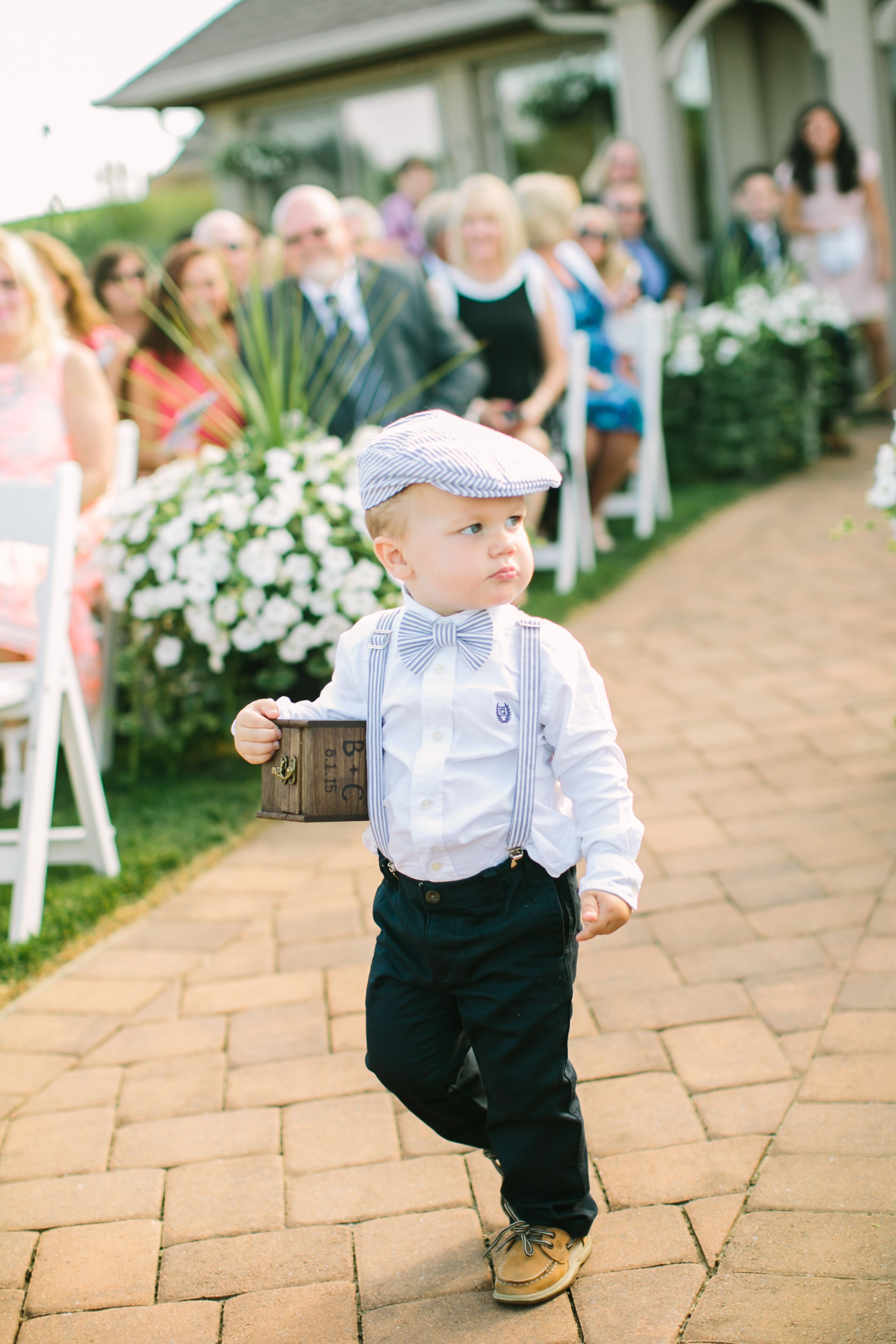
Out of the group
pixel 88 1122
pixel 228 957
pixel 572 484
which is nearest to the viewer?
pixel 88 1122

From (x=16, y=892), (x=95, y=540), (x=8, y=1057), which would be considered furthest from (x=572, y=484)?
(x=8, y=1057)

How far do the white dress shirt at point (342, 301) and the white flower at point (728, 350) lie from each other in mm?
3688

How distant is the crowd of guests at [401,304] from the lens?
15.0ft

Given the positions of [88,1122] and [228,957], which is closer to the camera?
[88,1122]

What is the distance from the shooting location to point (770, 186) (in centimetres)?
927

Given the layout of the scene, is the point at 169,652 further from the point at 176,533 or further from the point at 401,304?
the point at 401,304

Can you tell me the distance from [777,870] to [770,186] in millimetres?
7340

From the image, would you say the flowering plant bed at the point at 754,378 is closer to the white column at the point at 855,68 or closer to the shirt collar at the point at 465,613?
the white column at the point at 855,68

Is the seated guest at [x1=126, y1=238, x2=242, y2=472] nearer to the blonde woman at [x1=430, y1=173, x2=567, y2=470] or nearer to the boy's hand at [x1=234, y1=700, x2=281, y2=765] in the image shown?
the blonde woman at [x1=430, y1=173, x2=567, y2=470]

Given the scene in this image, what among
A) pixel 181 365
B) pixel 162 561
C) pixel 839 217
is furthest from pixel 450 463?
pixel 839 217

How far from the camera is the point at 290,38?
13.0 metres

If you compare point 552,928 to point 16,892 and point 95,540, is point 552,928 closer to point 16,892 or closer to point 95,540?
point 16,892

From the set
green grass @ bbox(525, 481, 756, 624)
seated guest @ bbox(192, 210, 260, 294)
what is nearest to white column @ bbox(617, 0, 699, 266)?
green grass @ bbox(525, 481, 756, 624)

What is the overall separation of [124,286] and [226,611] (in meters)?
3.10
